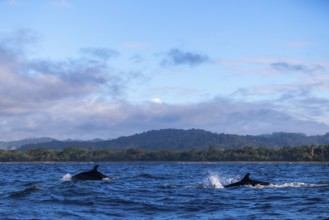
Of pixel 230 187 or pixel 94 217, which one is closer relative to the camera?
pixel 94 217

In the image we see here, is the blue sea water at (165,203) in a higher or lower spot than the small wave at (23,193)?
lower

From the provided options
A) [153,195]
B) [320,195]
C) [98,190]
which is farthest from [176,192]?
[320,195]

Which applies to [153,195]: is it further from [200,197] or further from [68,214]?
[68,214]

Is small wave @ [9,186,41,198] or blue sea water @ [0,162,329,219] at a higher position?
small wave @ [9,186,41,198]

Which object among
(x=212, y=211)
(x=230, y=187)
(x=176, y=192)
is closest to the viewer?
(x=212, y=211)

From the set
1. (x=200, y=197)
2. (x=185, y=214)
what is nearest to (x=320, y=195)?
(x=200, y=197)

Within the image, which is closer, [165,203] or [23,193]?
[165,203]

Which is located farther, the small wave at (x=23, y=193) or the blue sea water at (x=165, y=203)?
the small wave at (x=23, y=193)

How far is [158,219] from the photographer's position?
26172 mm

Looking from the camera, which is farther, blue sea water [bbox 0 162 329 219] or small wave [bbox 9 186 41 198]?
small wave [bbox 9 186 41 198]

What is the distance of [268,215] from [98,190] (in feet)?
49.9

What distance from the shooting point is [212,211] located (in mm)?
28719

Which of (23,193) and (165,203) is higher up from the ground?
(23,193)

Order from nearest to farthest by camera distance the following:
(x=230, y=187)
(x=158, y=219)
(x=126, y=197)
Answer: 1. (x=158, y=219)
2. (x=126, y=197)
3. (x=230, y=187)
